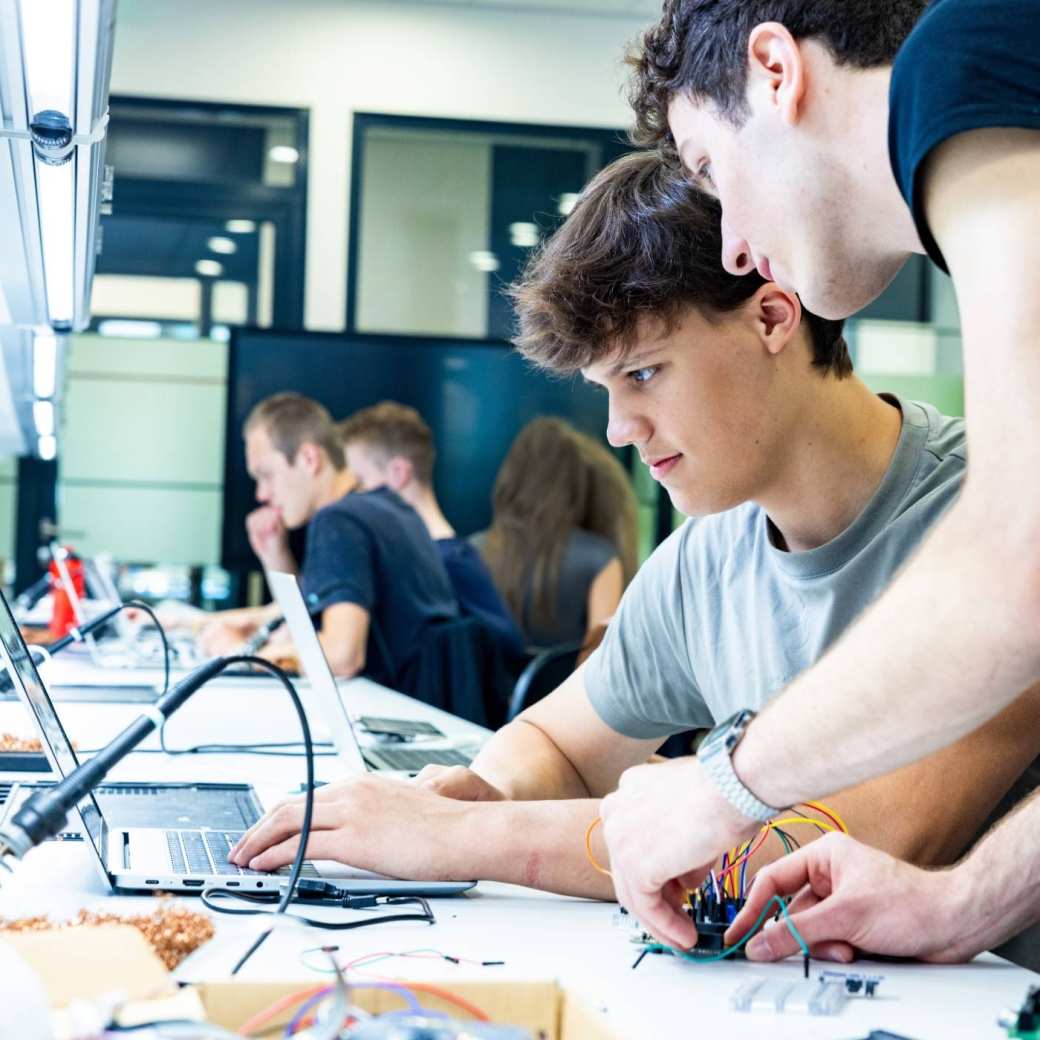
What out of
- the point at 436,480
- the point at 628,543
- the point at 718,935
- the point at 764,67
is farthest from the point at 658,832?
the point at 436,480

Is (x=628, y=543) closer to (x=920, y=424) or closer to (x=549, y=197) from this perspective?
(x=549, y=197)

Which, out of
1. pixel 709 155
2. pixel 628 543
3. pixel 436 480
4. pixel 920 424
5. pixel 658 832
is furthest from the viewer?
pixel 436 480

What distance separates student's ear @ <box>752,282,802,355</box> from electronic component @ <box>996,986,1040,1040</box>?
833 millimetres

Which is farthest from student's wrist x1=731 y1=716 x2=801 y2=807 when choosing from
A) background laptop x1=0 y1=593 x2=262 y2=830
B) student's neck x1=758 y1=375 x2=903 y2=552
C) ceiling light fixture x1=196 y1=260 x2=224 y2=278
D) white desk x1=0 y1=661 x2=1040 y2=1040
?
ceiling light fixture x1=196 y1=260 x2=224 y2=278

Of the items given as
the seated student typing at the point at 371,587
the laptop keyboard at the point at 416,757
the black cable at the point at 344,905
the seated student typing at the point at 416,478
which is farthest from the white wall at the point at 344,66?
the black cable at the point at 344,905

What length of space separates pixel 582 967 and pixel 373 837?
0.32 meters

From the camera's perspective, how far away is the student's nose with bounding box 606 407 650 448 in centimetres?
162

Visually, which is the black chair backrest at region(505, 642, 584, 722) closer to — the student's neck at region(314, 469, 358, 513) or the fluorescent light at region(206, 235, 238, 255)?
the student's neck at region(314, 469, 358, 513)

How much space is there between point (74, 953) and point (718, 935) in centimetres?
48

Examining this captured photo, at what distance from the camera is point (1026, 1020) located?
0.93 m

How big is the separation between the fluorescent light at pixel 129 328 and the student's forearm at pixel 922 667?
5301 mm

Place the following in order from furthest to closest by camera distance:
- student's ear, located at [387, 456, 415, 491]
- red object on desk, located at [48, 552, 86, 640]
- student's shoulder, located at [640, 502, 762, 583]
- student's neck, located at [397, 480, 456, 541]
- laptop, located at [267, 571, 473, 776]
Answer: student's ear, located at [387, 456, 415, 491], student's neck, located at [397, 480, 456, 541], red object on desk, located at [48, 552, 86, 640], laptop, located at [267, 571, 473, 776], student's shoulder, located at [640, 502, 762, 583]

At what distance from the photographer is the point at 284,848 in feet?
4.37

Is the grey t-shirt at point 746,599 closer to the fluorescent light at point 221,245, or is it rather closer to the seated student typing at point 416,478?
the seated student typing at point 416,478
